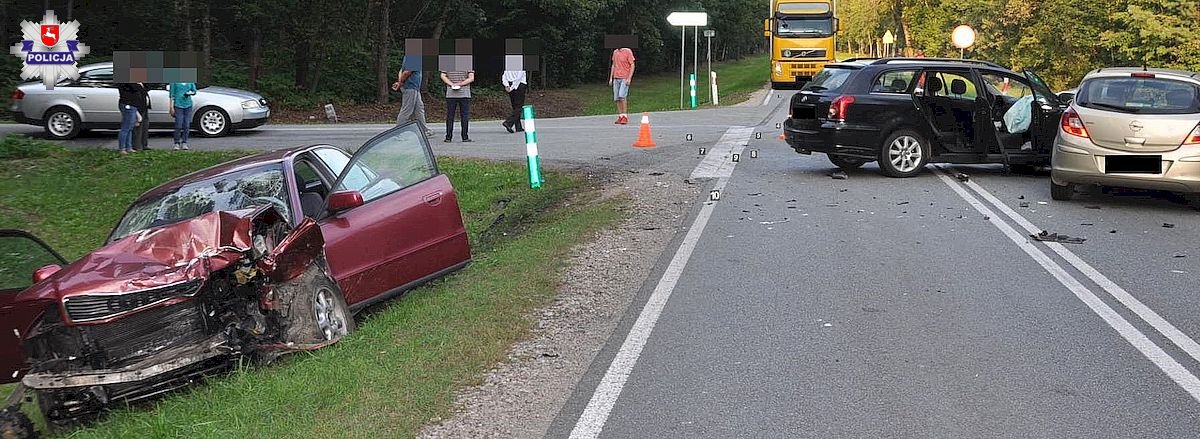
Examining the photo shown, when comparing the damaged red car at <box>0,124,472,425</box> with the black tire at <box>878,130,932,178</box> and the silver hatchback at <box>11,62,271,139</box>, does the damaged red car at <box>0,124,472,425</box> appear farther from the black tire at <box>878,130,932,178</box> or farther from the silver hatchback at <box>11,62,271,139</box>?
the silver hatchback at <box>11,62,271,139</box>

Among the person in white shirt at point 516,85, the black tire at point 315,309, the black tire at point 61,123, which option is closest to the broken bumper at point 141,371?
the black tire at point 315,309

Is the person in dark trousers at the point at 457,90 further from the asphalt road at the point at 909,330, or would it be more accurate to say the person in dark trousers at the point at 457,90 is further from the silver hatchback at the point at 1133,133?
the silver hatchback at the point at 1133,133

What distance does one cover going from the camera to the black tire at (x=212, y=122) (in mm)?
20984

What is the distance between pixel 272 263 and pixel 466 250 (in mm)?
2431

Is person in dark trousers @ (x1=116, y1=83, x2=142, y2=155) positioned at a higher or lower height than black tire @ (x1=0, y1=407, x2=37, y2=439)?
higher

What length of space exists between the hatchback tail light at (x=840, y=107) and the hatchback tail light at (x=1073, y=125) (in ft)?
8.79

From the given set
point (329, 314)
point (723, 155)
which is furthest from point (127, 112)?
point (329, 314)

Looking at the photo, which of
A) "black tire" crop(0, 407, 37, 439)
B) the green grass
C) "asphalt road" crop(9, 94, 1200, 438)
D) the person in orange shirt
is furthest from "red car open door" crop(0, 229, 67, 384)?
the green grass

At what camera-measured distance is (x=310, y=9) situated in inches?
1407

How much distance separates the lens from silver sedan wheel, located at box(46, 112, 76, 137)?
20500mm

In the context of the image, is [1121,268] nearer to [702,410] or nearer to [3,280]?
[702,410]

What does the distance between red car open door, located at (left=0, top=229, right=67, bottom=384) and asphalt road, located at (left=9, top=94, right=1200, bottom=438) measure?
130 inches

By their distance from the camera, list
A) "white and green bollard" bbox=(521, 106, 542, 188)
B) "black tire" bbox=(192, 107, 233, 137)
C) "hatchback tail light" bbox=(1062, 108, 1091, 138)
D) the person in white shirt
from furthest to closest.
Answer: "black tire" bbox=(192, 107, 233, 137)
the person in white shirt
"white and green bollard" bbox=(521, 106, 542, 188)
"hatchback tail light" bbox=(1062, 108, 1091, 138)

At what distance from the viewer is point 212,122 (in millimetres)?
21062
